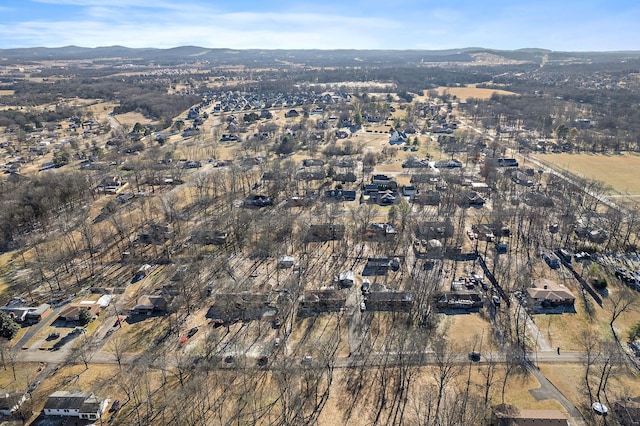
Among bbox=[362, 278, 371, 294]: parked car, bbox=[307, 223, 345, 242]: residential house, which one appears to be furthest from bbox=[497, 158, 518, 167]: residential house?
bbox=[362, 278, 371, 294]: parked car

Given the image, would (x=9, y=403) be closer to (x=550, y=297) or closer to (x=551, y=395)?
(x=551, y=395)

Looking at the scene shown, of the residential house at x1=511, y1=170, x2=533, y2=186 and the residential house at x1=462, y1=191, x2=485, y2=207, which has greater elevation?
the residential house at x1=511, y1=170, x2=533, y2=186

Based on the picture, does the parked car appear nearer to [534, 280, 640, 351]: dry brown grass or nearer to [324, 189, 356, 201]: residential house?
[534, 280, 640, 351]: dry brown grass

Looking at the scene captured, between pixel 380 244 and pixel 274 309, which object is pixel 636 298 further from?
pixel 274 309

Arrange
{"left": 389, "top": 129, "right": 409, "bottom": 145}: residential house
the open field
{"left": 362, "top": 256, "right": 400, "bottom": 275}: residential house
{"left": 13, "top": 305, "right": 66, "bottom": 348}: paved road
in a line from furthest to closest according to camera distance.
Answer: the open field
{"left": 389, "top": 129, "right": 409, "bottom": 145}: residential house
{"left": 362, "top": 256, "right": 400, "bottom": 275}: residential house
{"left": 13, "top": 305, "right": 66, "bottom": 348}: paved road

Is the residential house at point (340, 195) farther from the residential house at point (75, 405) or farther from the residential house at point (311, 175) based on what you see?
the residential house at point (75, 405)

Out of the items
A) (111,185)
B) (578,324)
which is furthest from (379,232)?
(111,185)

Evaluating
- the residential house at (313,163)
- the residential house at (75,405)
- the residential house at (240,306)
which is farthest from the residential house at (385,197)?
the residential house at (75,405)
